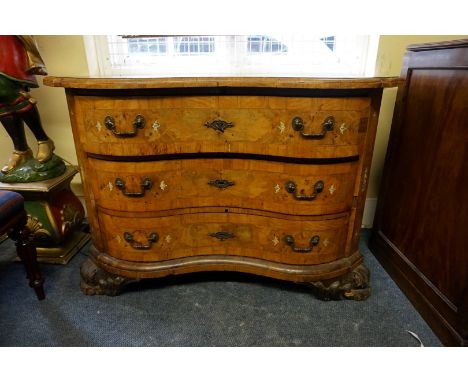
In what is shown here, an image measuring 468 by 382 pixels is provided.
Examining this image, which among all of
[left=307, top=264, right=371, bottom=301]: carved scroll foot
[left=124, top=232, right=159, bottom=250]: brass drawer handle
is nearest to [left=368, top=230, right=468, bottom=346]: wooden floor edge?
[left=307, top=264, right=371, bottom=301]: carved scroll foot

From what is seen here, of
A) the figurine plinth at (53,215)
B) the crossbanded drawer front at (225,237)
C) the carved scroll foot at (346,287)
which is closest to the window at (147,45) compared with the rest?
the figurine plinth at (53,215)

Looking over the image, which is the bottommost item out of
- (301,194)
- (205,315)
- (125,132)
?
(205,315)

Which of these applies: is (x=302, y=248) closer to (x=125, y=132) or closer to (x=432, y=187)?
(x=432, y=187)

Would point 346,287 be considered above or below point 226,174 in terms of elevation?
below

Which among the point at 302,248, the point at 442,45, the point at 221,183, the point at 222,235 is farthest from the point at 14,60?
the point at 442,45

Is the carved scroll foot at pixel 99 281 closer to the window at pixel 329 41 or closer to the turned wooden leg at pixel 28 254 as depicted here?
the turned wooden leg at pixel 28 254

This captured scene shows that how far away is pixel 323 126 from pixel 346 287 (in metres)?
0.74

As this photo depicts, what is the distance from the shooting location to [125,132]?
3.92 feet

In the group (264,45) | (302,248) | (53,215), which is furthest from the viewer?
(264,45)

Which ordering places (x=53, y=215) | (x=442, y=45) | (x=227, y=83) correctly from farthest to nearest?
(x=53, y=215), (x=442, y=45), (x=227, y=83)

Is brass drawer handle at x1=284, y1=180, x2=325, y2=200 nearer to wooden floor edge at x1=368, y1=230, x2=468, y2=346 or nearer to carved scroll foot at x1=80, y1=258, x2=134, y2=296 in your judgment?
wooden floor edge at x1=368, y1=230, x2=468, y2=346

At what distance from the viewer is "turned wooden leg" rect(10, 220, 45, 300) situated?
4.35ft

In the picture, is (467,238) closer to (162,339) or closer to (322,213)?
(322,213)

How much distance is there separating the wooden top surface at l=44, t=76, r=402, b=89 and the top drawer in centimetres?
5
